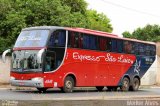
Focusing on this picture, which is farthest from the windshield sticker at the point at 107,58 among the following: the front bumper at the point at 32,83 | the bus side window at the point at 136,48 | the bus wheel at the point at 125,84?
the front bumper at the point at 32,83

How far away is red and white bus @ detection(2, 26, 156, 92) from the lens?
24.9m

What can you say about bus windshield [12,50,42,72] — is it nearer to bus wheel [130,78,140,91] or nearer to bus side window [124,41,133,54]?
bus side window [124,41,133,54]

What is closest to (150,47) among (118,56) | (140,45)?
(140,45)

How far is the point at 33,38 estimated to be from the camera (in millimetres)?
25188

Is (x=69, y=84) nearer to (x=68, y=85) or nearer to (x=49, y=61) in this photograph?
(x=68, y=85)

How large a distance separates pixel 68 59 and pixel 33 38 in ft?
7.38

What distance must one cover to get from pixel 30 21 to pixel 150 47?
1071cm

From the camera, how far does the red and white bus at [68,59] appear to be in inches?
980

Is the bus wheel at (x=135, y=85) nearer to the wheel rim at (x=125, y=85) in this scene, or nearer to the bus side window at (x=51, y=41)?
the wheel rim at (x=125, y=85)

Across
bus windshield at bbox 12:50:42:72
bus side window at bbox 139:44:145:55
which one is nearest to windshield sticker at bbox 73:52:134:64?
bus side window at bbox 139:44:145:55

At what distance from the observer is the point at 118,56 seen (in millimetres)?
30547

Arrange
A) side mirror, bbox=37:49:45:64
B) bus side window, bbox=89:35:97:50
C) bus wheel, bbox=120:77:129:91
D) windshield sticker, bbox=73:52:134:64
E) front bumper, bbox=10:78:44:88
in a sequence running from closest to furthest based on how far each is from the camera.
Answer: side mirror, bbox=37:49:45:64
front bumper, bbox=10:78:44:88
windshield sticker, bbox=73:52:134:64
bus side window, bbox=89:35:97:50
bus wheel, bbox=120:77:129:91

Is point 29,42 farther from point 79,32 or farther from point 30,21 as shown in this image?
point 30,21

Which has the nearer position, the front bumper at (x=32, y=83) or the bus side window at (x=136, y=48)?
the front bumper at (x=32, y=83)
